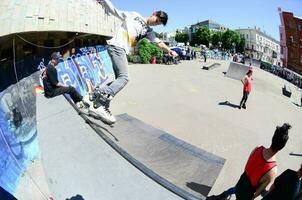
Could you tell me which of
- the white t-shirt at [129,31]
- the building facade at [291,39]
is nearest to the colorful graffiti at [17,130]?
the white t-shirt at [129,31]

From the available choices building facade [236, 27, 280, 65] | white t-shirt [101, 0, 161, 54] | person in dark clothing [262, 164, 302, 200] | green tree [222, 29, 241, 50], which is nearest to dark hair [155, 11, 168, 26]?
white t-shirt [101, 0, 161, 54]

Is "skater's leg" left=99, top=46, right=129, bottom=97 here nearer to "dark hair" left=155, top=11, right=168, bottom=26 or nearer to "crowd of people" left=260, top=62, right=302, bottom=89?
→ "dark hair" left=155, top=11, right=168, bottom=26

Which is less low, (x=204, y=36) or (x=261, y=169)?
(x=204, y=36)

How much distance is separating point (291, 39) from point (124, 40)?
236 ft

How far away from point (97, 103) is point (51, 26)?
4.10 m

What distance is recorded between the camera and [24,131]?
596cm

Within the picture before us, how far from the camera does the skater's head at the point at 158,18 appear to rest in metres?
5.11

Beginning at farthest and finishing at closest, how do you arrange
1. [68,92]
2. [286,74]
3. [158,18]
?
[286,74]
[68,92]
[158,18]

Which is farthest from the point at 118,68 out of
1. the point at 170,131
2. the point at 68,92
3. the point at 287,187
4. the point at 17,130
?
the point at 170,131

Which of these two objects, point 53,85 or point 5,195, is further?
point 53,85

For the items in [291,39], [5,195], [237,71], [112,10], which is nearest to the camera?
[5,195]

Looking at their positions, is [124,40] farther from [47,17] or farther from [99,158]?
[47,17]

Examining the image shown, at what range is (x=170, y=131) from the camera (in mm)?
10688

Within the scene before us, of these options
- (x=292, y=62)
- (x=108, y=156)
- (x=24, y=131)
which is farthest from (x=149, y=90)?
(x=292, y=62)
